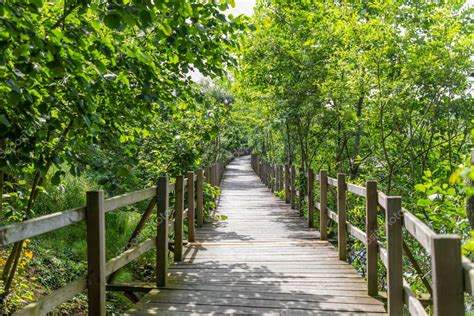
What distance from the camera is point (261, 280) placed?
5008 mm

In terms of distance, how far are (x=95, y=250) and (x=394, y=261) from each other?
239 centimetres

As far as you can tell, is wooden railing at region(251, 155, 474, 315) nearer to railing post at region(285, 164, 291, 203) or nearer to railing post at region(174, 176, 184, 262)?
railing post at region(174, 176, 184, 262)

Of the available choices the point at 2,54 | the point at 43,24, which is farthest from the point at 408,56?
the point at 2,54

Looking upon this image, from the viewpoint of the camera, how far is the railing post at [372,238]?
443cm

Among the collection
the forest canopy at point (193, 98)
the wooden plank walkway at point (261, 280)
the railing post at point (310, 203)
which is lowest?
the wooden plank walkway at point (261, 280)

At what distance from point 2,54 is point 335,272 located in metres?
4.38

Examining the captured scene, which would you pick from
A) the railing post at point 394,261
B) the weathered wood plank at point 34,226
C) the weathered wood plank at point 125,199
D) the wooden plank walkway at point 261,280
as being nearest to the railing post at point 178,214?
the wooden plank walkway at point 261,280

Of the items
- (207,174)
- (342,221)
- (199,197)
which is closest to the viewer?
(342,221)

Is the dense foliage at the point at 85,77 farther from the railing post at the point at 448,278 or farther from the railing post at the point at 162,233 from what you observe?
the railing post at the point at 448,278

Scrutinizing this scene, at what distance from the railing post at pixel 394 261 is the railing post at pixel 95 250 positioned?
2297mm

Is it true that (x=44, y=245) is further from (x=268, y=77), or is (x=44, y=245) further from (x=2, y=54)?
(x=268, y=77)

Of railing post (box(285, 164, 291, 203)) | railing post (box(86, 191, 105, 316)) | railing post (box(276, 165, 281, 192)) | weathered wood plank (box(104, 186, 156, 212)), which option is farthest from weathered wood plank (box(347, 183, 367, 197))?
railing post (box(276, 165, 281, 192))

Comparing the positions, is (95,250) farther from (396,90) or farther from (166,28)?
(396,90)

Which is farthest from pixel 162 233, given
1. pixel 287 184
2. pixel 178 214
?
pixel 287 184
